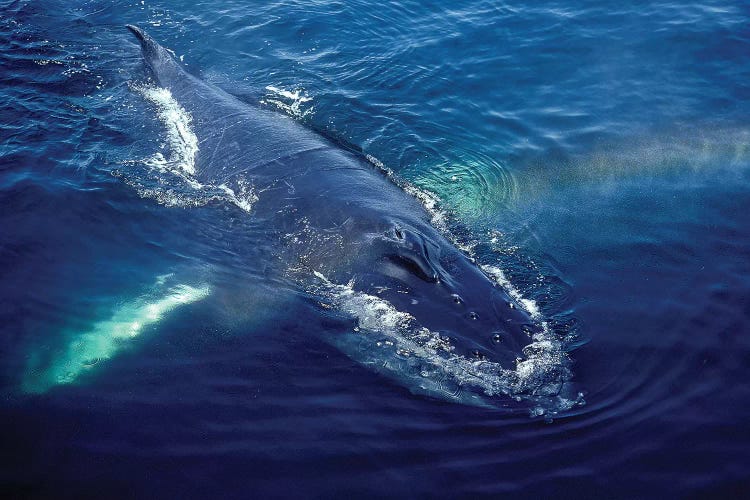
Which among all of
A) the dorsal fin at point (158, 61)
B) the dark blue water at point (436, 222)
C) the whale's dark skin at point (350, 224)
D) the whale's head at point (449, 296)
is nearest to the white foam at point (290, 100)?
the dark blue water at point (436, 222)

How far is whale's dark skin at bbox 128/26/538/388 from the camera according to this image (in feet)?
34.0

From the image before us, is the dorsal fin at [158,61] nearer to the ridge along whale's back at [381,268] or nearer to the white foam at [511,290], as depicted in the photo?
the ridge along whale's back at [381,268]

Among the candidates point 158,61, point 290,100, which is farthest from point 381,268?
point 158,61

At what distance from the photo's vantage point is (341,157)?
14211mm

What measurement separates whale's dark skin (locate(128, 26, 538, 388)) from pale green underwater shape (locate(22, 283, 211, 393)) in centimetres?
208

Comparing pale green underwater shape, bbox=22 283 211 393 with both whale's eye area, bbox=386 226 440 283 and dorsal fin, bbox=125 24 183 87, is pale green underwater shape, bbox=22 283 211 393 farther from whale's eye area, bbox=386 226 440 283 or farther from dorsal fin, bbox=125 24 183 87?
dorsal fin, bbox=125 24 183 87

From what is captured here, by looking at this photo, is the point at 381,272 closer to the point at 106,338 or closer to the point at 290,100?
the point at 106,338

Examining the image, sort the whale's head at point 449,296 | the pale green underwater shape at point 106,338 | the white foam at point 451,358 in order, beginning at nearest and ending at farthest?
1. the white foam at point 451,358
2. the pale green underwater shape at point 106,338
3. the whale's head at point 449,296

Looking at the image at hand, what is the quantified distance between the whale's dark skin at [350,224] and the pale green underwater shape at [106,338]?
6.82 feet

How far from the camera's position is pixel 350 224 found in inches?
468

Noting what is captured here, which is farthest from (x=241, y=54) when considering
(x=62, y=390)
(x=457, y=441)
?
(x=457, y=441)

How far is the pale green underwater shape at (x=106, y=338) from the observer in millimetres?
9805

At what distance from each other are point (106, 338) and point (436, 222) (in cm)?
681

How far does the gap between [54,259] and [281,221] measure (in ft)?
14.3
